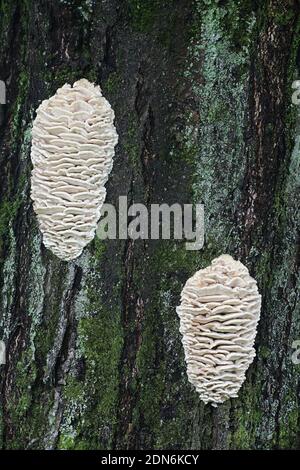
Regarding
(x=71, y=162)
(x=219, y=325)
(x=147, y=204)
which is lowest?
(x=219, y=325)

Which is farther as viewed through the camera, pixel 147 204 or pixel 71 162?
pixel 147 204

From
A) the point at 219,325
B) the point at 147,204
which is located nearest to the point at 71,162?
the point at 147,204

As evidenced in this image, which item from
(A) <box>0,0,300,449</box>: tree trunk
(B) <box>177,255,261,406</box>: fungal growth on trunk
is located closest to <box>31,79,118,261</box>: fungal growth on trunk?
(A) <box>0,0,300,449</box>: tree trunk

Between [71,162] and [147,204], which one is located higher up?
[71,162]

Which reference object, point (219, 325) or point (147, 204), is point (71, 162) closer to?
point (147, 204)

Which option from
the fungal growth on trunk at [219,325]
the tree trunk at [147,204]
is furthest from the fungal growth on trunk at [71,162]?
the fungal growth on trunk at [219,325]
